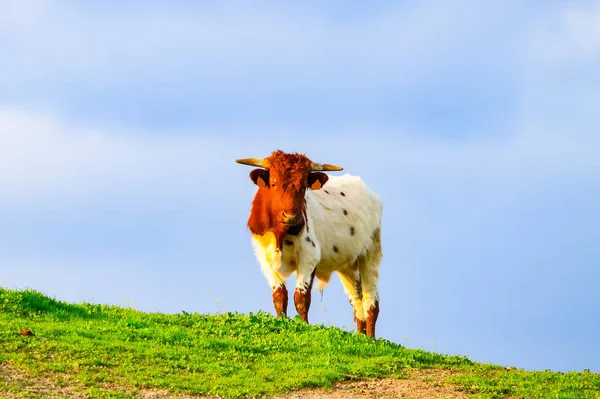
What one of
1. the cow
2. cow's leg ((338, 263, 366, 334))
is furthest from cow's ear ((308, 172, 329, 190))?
cow's leg ((338, 263, 366, 334))

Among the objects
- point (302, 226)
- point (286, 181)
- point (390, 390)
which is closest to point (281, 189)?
point (286, 181)

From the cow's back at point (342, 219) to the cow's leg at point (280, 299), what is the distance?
1.80 m

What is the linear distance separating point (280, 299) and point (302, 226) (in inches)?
76.3

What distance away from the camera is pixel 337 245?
79.3 ft

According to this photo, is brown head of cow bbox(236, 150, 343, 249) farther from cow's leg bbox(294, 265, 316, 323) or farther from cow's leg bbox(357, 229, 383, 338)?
cow's leg bbox(357, 229, 383, 338)

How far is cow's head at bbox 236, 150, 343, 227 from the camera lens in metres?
21.1

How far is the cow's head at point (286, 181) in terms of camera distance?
21109mm

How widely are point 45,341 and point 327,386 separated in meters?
5.44

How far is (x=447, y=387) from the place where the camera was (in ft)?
53.3

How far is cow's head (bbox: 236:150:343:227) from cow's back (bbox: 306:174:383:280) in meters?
1.20

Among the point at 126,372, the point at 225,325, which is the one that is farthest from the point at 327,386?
the point at 225,325

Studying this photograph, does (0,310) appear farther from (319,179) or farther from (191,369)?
(319,179)

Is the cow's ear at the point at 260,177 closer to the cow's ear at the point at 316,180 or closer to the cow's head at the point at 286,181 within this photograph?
the cow's head at the point at 286,181

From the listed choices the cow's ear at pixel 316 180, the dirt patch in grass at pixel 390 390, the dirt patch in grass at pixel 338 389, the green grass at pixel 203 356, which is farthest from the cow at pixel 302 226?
the dirt patch in grass at pixel 390 390
